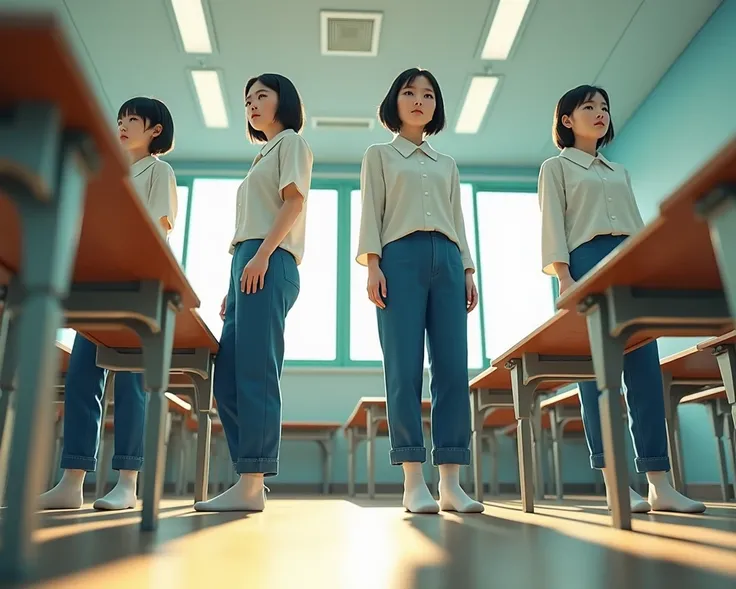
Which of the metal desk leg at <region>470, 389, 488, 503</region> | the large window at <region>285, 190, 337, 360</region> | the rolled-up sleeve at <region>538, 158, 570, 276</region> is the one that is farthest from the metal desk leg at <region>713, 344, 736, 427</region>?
the large window at <region>285, 190, 337, 360</region>

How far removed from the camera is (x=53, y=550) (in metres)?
0.96

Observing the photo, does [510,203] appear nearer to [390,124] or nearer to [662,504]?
[390,124]

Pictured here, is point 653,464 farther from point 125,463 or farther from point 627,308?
point 125,463

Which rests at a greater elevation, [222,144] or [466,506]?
[222,144]

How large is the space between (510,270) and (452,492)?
4822 millimetres

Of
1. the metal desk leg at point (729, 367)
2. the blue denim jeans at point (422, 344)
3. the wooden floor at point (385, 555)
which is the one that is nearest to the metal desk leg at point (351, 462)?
the blue denim jeans at point (422, 344)

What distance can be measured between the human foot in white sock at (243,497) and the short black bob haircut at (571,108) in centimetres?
162

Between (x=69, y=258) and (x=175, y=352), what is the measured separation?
1441 millimetres

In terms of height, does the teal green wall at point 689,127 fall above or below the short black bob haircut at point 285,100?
above

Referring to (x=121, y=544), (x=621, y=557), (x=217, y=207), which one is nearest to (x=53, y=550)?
(x=121, y=544)

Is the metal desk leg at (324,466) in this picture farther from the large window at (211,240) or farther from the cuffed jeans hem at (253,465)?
the cuffed jeans hem at (253,465)

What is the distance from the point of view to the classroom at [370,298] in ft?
2.52

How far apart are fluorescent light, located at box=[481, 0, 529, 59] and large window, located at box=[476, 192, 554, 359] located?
1834 mm

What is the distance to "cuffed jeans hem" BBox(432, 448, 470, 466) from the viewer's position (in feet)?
6.24
